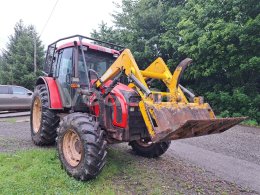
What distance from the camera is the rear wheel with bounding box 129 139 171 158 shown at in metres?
6.14

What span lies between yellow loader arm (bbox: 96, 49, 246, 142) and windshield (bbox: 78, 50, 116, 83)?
2.30 ft

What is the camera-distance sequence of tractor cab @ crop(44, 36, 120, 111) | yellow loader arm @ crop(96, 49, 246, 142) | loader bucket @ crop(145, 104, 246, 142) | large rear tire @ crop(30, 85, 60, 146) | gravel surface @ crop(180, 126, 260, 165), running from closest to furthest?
loader bucket @ crop(145, 104, 246, 142) → yellow loader arm @ crop(96, 49, 246, 142) → tractor cab @ crop(44, 36, 120, 111) → large rear tire @ crop(30, 85, 60, 146) → gravel surface @ crop(180, 126, 260, 165)

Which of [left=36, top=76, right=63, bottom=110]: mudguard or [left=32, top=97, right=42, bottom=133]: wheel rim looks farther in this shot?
[left=32, top=97, right=42, bottom=133]: wheel rim

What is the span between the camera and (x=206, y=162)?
665 cm

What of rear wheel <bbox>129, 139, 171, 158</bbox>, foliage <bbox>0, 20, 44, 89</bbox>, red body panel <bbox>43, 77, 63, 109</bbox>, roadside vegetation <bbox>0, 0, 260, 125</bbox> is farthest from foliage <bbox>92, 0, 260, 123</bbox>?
foliage <bbox>0, 20, 44, 89</bbox>

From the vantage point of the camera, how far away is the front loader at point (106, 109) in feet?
14.3

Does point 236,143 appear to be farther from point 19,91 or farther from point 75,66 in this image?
point 19,91

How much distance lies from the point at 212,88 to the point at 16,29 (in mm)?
25898

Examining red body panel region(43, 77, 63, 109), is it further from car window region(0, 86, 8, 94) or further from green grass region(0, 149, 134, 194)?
car window region(0, 86, 8, 94)

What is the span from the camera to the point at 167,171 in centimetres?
548

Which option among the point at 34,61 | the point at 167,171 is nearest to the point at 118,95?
the point at 167,171

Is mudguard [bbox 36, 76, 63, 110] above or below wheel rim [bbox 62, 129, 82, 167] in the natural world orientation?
above

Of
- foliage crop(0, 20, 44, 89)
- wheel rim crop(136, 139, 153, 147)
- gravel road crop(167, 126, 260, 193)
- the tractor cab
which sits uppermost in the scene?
foliage crop(0, 20, 44, 89)

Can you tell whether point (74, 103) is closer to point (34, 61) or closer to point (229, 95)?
point (229, 95)
